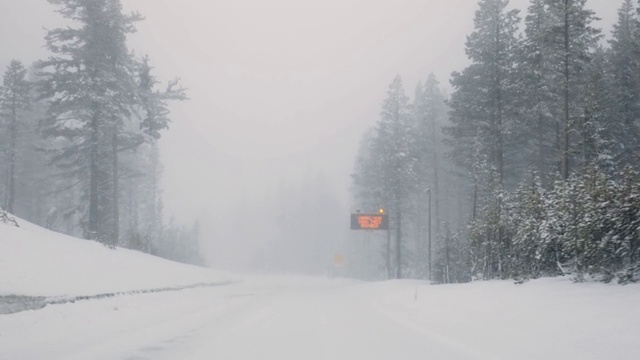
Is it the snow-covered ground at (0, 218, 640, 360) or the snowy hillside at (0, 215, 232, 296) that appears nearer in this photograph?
the snow-covered ground at (0, 218, 640, 360)

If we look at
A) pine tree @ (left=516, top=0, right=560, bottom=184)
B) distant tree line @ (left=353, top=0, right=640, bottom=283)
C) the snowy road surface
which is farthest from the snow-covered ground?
pine tree @ (left=516, top=0, right=560, bottom=184)

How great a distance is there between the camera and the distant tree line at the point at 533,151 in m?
→ 13.2

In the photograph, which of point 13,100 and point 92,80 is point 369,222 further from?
point 13,100

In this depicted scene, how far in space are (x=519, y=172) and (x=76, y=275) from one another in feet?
104

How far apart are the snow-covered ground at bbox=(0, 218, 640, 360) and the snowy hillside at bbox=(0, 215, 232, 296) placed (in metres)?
0.06

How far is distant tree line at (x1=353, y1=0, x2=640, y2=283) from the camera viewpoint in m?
13.2

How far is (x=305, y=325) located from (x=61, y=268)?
28.4 ft

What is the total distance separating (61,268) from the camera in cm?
1585

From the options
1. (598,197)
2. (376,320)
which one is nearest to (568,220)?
(598,197)

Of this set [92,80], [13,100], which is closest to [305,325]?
[92,80]

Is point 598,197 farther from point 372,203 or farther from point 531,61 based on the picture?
point 372,203

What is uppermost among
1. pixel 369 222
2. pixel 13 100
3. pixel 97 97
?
pixel 13 100

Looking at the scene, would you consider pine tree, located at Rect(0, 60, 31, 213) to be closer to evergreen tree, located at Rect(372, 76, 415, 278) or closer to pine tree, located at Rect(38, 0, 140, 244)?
pine tree, located at Rect(38, 0, 140, 244)

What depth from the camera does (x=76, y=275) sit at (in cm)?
1614
